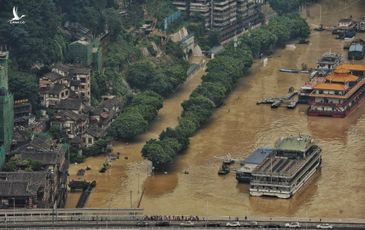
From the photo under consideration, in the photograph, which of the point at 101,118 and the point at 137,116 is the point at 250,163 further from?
the point at 101,118

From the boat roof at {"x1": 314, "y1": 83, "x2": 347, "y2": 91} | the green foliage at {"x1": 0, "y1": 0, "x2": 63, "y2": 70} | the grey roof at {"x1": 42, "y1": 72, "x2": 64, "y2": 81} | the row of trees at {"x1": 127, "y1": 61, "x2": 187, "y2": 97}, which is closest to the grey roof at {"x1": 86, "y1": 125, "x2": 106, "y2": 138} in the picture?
the grey roof at {"x1": 42, "y1": 72, "x2": 64, "y2": 81}

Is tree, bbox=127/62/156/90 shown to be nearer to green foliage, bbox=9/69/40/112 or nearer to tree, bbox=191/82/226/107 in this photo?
tree, bbox=191/82/226/107

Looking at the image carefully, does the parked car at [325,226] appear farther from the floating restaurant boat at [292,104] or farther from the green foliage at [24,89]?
the floating restaurant boat at [292,104]

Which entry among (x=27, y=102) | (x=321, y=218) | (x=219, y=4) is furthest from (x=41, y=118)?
(x=219, y=4)

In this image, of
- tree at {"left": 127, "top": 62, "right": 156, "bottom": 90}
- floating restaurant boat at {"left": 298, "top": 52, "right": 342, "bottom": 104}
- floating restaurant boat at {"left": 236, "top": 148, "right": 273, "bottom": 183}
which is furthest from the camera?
tree at {"left": 127, "top": 62, "right": 156, "bottom": 90}

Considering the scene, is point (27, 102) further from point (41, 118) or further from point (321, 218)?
point (321, 218)

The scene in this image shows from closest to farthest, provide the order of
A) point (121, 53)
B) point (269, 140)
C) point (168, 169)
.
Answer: point (168, 169) < point (269, 140) < point (121, 53)
